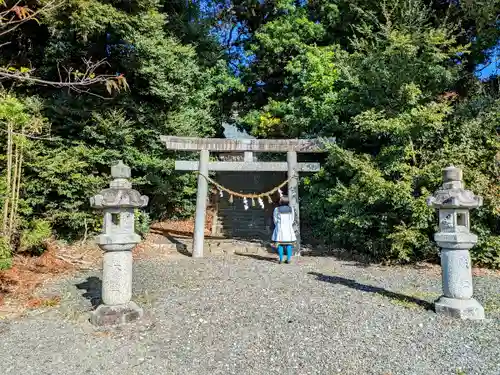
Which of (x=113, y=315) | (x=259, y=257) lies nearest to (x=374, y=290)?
(x=259, y=257)

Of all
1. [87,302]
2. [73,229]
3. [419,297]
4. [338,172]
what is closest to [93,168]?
[73,229]

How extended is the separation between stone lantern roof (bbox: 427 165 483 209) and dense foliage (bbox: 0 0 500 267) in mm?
2203

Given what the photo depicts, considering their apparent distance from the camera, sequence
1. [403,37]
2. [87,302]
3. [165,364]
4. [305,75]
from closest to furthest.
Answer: [165,364], [87,302], [403,37], [305,75]

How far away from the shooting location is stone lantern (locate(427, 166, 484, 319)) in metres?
4.18

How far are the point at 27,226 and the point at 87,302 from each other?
3.28m

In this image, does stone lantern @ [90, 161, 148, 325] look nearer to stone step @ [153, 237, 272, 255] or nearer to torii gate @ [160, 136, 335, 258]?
torii gate @ [160, 136, 335, 258]

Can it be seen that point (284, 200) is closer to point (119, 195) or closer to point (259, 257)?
point (259, 257)

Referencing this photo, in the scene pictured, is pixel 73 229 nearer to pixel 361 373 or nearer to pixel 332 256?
pixel 332 256

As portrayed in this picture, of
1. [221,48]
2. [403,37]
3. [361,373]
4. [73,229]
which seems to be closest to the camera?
[361,373]

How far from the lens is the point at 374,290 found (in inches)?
210

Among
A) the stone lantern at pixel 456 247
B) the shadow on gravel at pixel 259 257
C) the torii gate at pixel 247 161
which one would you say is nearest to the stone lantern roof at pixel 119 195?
the stone lantern at pixel 456 247

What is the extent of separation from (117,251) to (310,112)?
7.46 m

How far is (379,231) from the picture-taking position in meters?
7.26

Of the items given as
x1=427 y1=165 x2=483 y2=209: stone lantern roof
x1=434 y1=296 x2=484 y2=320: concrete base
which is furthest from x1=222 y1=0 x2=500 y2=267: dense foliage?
x1=434 y1=296 x2=484 y2=320: concrete base
